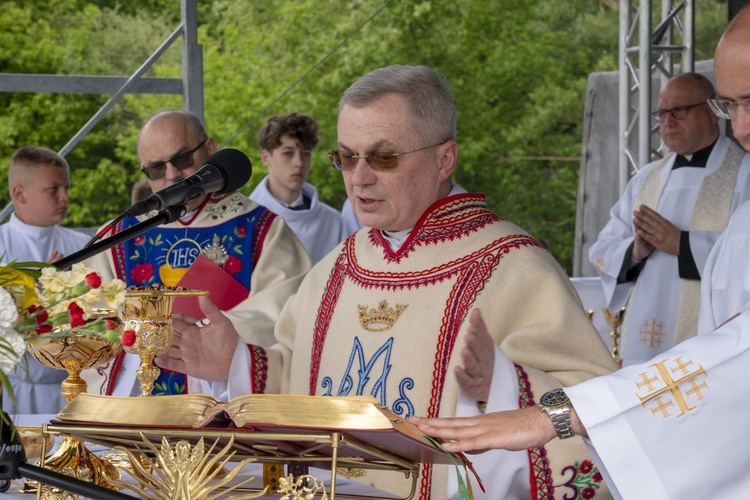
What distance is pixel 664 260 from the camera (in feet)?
18.5

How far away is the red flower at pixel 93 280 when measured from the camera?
1923 millimetres

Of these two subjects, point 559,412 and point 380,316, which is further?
point 380,316

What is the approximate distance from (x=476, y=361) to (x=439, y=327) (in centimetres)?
45

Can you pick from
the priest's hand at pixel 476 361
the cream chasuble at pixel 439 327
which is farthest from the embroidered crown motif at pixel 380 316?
the priest's hand at pixel 476 361

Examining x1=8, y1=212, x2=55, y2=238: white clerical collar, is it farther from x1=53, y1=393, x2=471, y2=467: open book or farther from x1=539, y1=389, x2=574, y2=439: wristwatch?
x1=539, y1=389, x2=574, y2=439: wristwatch

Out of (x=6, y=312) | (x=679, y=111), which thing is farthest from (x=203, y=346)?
(x=679, y=111)

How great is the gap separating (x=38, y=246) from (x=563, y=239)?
1590cm

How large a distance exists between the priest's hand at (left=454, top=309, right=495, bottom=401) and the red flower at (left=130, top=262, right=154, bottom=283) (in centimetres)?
194

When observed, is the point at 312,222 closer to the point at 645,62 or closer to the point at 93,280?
the point at 645,62

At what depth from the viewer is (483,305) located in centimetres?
280

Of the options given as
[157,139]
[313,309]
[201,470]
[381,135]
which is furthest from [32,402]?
[201,470]

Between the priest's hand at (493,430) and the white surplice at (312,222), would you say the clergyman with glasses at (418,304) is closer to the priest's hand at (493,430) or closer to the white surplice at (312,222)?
the priest's hand at (493,430)

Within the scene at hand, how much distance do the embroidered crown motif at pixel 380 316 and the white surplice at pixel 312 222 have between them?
4257 millimetres

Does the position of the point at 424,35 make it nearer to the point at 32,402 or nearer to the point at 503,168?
the point at 503,168
